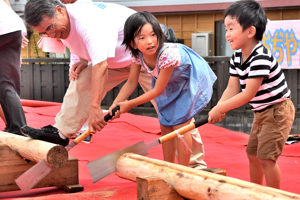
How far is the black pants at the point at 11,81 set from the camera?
9.32 ft

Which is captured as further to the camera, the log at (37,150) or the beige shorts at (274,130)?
the log at (37,150)

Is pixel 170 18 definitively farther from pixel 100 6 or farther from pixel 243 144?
pixel 100 6

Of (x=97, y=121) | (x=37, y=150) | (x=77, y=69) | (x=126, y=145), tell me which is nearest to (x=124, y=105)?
(x=97, y=121)

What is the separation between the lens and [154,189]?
1648mm

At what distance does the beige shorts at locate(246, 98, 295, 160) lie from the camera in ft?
6.64

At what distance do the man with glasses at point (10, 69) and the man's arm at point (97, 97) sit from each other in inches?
27.6

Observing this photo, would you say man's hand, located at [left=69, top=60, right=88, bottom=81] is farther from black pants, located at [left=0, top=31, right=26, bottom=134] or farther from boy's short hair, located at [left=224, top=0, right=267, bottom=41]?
boy's short hair, located at [left=224, top=0, right=267, bottom=41]

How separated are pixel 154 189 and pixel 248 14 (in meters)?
0.93

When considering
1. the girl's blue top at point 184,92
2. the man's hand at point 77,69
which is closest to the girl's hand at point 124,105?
the girl's blue top at point 184,92

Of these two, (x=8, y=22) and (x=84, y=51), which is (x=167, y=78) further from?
(x=8, y=22)

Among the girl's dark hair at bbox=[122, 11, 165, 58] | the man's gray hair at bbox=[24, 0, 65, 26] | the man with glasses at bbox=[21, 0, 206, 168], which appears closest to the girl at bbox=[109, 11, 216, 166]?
the girl's dark hair at bbox=[122, 11, 165, 58]

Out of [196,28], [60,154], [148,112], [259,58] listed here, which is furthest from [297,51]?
[196,28]

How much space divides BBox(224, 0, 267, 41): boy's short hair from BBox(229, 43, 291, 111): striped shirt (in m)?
0.10

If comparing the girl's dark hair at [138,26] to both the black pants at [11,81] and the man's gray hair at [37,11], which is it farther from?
the black pants at [11,81]
